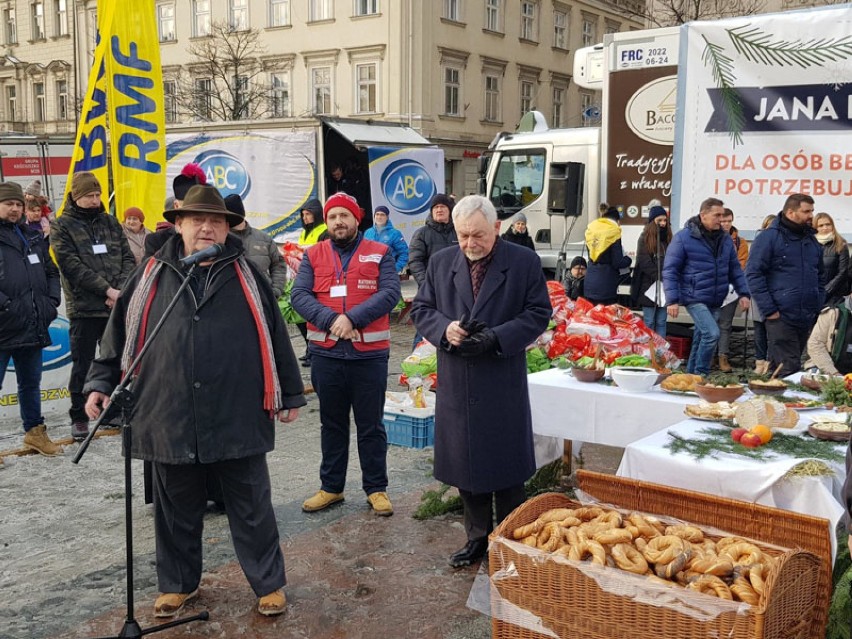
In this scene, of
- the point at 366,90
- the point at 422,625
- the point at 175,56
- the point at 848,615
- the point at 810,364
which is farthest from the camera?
the point at 175,56

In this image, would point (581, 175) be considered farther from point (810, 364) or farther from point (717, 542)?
point (717, 542)

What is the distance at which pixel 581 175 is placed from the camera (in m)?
12.0

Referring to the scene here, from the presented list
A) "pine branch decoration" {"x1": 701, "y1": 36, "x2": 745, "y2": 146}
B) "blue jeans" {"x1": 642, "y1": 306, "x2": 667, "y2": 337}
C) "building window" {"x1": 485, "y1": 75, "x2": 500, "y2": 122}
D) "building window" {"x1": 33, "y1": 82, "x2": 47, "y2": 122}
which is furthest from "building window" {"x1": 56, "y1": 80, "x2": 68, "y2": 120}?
"pine branch decoration" {"x1": 701, "y1": 36, "x2": 745, "y2": 146}

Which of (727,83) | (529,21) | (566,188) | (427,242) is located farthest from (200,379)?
(529,21)

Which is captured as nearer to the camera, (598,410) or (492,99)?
(598,410)

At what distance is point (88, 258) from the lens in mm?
6691

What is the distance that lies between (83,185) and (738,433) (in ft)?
16.2

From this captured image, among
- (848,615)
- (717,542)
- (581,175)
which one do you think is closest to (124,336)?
(717,542)

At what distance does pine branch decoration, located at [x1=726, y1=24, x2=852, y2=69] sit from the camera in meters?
8.03

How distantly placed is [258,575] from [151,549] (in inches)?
43.2

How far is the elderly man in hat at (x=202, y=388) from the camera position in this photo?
152 inches

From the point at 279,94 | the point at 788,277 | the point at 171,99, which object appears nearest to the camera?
the point at 788,277

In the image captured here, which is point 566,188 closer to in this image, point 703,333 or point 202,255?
point 703,333

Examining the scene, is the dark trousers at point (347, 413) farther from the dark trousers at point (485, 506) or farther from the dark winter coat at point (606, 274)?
the dark winter coat at point (606, 274)
